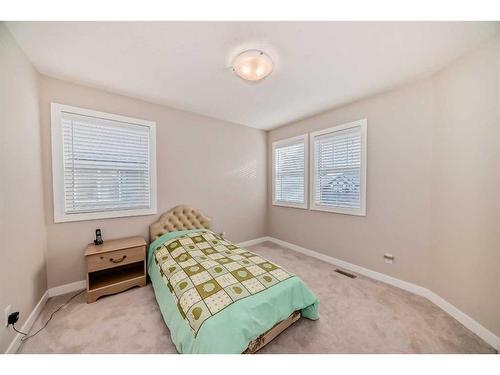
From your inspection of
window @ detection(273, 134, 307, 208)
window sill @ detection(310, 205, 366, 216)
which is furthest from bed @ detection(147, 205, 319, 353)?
window @ detection(273, 134, 307, 208)

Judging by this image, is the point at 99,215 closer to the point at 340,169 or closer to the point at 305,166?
the point at 305,166

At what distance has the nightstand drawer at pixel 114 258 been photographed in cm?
196

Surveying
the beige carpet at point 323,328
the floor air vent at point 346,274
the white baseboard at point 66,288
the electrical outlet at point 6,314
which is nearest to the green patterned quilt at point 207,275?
the beige carpet at point 323,328

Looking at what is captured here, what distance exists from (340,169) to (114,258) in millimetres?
3314

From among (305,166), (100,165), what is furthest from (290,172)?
(100,165)

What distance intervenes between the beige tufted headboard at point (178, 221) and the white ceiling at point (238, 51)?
171 centimetres

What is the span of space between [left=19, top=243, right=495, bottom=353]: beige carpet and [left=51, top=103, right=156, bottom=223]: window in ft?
3.51

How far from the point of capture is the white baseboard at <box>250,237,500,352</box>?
58.3 inches

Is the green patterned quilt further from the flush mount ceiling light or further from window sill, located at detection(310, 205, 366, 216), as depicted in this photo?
the flush mount ceiling light

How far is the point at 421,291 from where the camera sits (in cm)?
208

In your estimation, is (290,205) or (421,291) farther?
(290,205)

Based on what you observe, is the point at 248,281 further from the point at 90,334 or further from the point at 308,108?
the point at 308,108
